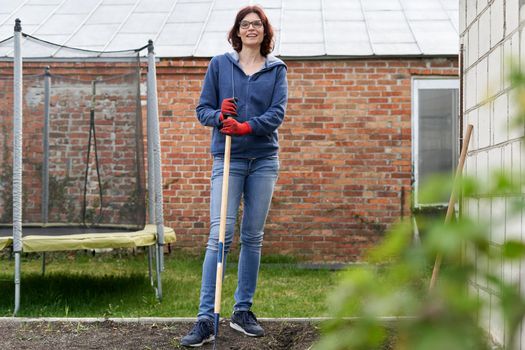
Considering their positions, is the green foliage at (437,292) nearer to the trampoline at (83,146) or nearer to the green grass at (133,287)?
the green grass at (133,287)

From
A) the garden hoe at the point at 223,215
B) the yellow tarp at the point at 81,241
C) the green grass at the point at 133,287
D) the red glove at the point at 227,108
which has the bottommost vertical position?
the green grass at the point at 133,287

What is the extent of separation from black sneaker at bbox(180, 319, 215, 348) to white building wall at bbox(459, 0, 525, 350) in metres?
1.17

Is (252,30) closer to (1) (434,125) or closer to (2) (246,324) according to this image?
(2) (246,324)

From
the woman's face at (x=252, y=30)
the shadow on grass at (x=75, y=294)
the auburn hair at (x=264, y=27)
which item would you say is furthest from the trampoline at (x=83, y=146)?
the woman's face at (x=252, y=30)

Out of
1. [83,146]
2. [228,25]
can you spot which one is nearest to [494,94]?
[83,146]

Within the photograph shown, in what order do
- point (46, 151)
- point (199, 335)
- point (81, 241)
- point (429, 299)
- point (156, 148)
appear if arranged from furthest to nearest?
point (46, 151) → point (156, 148) → point (81, 241) → point (199, 335) → point (429, 299)

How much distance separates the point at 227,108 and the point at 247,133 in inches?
5.8

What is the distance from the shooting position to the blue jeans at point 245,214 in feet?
11.4

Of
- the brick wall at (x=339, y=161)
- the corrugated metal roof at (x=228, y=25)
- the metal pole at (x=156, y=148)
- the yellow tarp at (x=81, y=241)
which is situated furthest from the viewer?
the corrugated metal roof at (x=228, y=25)

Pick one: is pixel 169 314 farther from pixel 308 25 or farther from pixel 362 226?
pixel 308 25

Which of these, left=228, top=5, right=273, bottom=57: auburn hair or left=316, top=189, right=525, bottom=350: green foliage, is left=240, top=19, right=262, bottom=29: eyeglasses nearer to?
left=228, top=5, right=273, bottom=57: auburn hair

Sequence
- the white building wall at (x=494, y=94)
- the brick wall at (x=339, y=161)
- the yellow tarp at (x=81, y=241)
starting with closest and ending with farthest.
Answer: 1. the white building wall at (x=494, y=94)
2. the yellow tarp at (x=81, y=241)
3. the brick wall at (x=339, y=161)

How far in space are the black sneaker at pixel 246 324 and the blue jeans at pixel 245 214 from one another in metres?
0.03

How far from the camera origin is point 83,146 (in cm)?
552
